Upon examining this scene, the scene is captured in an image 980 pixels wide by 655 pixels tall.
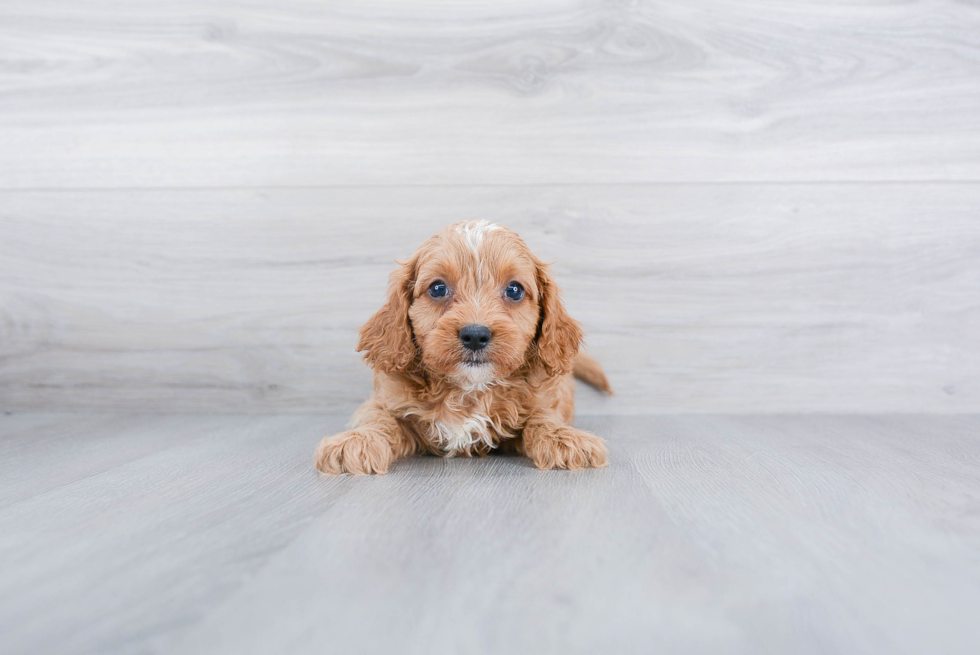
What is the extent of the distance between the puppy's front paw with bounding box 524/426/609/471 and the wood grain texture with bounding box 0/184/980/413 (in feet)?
2.87

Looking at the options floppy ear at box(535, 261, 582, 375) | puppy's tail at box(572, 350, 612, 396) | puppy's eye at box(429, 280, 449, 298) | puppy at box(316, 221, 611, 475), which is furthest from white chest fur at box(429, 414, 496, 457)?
puppy's tail at box(572, 350, 612, 396)

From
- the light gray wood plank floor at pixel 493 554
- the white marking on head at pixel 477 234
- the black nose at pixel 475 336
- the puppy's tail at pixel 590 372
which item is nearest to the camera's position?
the light gray wood plank floor at pixel 493 554

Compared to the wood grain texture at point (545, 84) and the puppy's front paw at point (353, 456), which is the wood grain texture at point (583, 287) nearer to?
the wood grain texture at point (545, 84)

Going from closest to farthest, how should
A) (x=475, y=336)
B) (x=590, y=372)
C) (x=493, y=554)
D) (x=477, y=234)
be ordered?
(x=493, y=554) < (x=475, y=336) < (x=477, y=234) < (x=590, y=372)

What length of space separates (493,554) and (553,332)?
31.3 inches

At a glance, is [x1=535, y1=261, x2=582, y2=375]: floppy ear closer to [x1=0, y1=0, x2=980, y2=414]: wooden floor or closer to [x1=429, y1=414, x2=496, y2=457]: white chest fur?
[x1=429, y1=414, x2=496, y2=457]: white chest fur

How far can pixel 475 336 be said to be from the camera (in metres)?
1.38

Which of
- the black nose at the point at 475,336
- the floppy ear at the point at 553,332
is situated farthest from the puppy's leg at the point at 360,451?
the floppy ear at the point at 553,332

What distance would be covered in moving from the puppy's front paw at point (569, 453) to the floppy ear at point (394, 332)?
431 millimetres

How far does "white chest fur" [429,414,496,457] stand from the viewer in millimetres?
1549

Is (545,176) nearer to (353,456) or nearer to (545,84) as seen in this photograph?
(545,84)

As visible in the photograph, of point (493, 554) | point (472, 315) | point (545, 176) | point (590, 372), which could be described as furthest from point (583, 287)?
point (493, 554)

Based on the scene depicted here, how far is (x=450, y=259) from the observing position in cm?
150

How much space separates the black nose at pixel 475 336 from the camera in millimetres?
1378
